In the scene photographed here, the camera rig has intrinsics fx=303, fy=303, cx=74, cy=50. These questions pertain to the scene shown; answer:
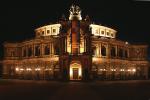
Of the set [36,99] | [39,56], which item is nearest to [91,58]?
[39,56]

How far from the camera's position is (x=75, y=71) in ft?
244

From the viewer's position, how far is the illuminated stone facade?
2908 inches

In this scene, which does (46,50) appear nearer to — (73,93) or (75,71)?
(75,71)

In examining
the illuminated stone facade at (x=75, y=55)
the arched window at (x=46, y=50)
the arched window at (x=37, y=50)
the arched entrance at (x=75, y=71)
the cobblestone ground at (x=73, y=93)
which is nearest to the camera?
the cobblestone ground at (x=73, y=93)

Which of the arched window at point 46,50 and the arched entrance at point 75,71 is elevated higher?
the arched window at point 46,50

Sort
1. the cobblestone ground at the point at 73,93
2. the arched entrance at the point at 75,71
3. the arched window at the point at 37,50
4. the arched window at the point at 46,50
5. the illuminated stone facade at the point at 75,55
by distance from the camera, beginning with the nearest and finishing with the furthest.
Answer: the cobblestone ground at the point at 73,93, the illuminated stone facade at the point at 75,55, the arched entrance at the point at 75,71, the arched window at the point at 46,50, the arched window at the point at 37,50

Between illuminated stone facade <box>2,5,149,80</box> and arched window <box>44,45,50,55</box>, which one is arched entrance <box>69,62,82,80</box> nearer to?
illuminated stone facade <box>2,5,149,80</box>

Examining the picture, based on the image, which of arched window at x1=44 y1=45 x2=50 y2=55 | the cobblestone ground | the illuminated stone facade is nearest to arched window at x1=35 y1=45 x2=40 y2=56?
the illuminated stone facade

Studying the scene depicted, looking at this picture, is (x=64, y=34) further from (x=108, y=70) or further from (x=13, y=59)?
(x=13, y=59)

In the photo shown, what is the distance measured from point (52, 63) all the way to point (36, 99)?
54556 millimetres

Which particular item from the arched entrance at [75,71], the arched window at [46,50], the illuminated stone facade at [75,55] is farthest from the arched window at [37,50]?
the arched entrance at [75,71]

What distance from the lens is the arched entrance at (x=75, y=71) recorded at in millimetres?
74188

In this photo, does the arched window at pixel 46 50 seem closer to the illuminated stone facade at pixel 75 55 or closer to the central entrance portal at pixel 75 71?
the illuminated stone facade at pixel 75 55

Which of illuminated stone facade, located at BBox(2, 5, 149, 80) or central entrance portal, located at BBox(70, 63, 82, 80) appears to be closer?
illuminated stone facade, located at BBox(2, 5, 149, 80)
